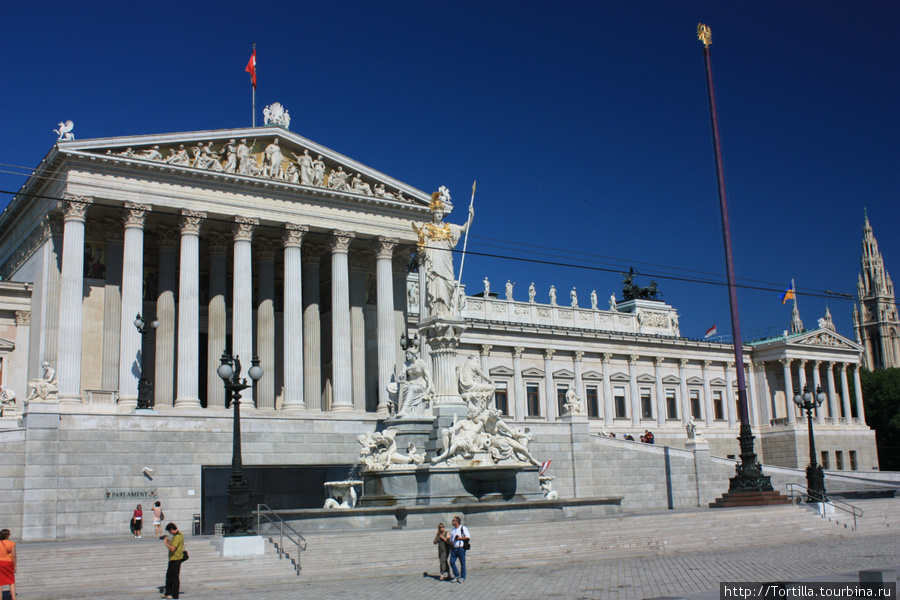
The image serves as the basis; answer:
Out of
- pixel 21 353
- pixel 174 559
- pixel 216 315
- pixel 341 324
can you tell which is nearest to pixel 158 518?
pixel 174 559

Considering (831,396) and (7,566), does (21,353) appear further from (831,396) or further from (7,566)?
(831,396)

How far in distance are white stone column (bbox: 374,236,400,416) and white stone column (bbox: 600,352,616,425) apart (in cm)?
2638

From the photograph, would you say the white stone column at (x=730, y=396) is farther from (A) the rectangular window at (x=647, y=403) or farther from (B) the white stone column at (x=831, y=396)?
(A) the rectangular window at (x=647, y=403)

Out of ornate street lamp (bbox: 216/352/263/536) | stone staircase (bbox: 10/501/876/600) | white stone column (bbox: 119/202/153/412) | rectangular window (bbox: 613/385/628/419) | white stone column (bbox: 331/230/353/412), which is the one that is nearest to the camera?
stone staircase (bbox: 10/501/876/600)

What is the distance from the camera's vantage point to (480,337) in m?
65.8

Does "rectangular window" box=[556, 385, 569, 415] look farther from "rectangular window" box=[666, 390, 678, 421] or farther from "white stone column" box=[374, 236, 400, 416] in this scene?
"white stone column" box=[374, 236, 400, 416]

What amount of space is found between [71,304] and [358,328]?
16.1 m

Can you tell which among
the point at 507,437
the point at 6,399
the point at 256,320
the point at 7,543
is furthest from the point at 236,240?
the point at 7,543

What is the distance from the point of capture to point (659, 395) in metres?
75.1

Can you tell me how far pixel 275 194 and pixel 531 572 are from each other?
29.5 m

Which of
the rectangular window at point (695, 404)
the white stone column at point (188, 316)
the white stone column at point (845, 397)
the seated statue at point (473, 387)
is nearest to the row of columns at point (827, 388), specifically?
the white stone column at point (845, 397)

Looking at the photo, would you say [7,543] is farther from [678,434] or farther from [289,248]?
[678,434]

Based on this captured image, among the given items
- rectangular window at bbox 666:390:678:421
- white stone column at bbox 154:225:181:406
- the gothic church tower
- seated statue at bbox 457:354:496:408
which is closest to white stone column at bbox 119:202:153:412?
white stone column at bbox 154:225:181:406

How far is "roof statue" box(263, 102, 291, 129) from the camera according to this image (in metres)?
48.4
